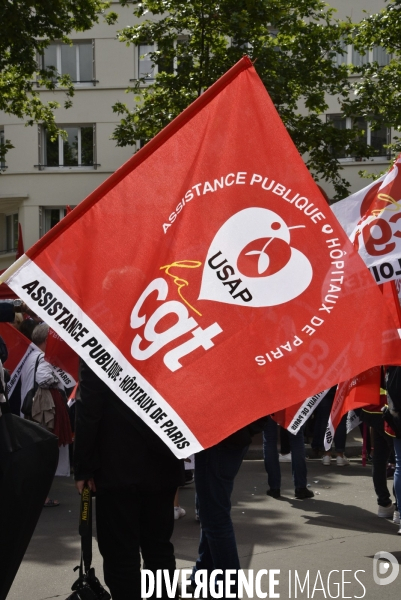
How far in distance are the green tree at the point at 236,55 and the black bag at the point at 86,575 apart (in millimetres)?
A: 14228

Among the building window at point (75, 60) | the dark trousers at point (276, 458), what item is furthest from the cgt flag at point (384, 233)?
the building window at point (75, 60)

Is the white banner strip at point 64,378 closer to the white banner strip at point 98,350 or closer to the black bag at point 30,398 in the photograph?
the black bag at point 30,398

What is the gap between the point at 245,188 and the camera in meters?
3.50

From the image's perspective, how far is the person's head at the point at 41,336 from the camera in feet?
27.1

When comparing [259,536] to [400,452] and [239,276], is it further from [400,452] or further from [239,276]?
[239,276]

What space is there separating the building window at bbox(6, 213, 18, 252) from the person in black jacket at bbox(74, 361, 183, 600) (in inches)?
1157

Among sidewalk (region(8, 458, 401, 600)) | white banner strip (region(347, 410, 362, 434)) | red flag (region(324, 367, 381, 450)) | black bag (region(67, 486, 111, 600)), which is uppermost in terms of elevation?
red flag (region(324, 367, 381, 450))

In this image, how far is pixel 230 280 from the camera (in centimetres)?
343

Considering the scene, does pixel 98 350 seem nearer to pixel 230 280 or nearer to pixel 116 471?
pixel 230 280

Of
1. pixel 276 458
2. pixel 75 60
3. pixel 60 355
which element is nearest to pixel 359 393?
pixel 276 458

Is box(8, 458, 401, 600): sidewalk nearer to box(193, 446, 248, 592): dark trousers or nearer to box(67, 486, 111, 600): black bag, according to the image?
box(193, 446, 248, 592): dark trousers

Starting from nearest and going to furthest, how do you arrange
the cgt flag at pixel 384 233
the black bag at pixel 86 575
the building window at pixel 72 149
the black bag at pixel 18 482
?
the black bag at pixel 18 482, the black bag at pixel 86 575, the cgt flag at pixel 384 233, the building window at pixel 72 149

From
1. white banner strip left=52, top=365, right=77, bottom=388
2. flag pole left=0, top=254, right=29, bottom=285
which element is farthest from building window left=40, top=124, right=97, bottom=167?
flag pole left=0, top=254, right=29, bottom=285

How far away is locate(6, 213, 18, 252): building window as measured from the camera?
33000mm
